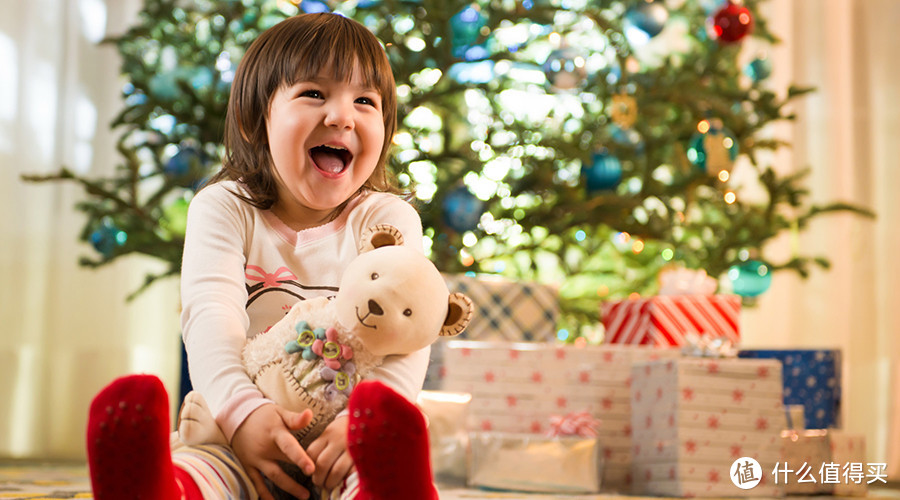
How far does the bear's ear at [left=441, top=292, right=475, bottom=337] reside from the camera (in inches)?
32.7

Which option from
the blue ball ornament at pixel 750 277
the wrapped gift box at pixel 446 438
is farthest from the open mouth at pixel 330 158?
the blue ball ornament at pixel 750 277

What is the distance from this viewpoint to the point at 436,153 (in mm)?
2135

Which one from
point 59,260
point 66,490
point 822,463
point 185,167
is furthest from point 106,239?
point 822,463

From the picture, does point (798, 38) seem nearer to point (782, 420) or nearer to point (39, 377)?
point (782, 420)

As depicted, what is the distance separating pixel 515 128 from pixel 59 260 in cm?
147

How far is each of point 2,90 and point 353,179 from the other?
203 cm

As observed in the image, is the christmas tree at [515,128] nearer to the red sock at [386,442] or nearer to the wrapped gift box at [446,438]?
the wrapped gift box at [446,438]

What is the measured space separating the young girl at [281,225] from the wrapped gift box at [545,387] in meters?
0.96

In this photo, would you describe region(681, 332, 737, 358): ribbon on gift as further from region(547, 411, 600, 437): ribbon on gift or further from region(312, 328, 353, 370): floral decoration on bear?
region(312, 328, 353, 370): floral decoration on bear

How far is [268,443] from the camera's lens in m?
0.74

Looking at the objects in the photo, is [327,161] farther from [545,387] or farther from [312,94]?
[545,387]

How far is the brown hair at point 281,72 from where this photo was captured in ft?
2.83

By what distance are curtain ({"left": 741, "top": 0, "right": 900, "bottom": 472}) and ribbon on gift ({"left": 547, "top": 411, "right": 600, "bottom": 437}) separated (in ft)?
4.33

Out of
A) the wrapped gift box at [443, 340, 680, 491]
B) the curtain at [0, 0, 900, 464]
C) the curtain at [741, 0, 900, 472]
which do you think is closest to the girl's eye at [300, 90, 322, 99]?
the wrapped gift box at [443, 340, 680, 491]
